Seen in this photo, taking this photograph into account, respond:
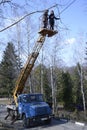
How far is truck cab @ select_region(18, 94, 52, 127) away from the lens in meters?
19.8

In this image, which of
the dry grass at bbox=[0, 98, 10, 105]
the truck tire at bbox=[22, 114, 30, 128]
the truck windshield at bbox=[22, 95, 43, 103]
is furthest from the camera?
the dry grass at bbox=[0, 98, 10, 105]

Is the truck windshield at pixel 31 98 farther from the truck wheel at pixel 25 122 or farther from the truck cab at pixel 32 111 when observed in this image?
the truck wheel at pixel 25 122

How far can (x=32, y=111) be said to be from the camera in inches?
781

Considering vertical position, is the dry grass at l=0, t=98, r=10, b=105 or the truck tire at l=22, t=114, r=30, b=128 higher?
the dry grass at l=0, t=98, r=10, b=105

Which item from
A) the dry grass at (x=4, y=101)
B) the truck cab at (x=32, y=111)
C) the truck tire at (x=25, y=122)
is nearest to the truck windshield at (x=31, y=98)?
the truck cab at (x=32, y=111)

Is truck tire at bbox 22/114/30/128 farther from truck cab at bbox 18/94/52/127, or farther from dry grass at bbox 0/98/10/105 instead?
dry grass at bbox 0/98/10/105

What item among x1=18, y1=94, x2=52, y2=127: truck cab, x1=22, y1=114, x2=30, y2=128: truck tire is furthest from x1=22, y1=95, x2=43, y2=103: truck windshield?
x1=22, y1=114, x2=30, y2=128: truck tire

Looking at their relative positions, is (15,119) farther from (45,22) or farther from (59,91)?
(59,91)

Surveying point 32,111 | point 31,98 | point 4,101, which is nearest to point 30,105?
point 32,111

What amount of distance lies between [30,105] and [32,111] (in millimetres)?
551

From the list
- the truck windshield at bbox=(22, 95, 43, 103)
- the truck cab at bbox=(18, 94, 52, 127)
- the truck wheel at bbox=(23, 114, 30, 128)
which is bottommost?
the truck wheel at bbox=(23, 114, 30, 128)

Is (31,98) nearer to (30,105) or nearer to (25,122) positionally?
(30,105)

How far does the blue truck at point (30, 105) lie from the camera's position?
1980 centimetres

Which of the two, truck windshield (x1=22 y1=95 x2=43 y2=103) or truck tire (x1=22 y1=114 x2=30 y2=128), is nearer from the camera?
truck tire (x1=22 y1=114 x2=30 y2=128)
